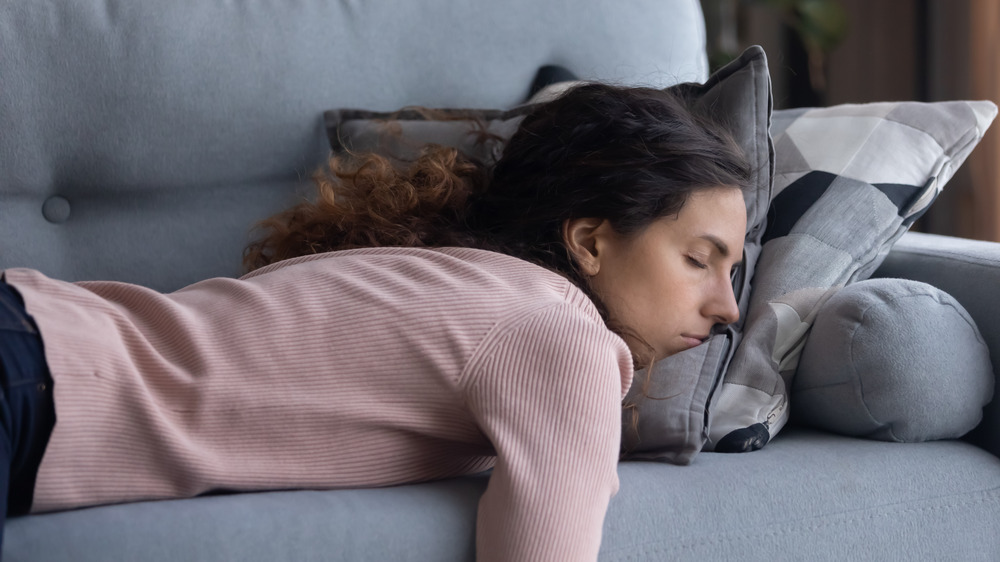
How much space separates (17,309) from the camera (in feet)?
2.40

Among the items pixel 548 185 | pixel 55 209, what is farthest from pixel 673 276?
pixel 55 209

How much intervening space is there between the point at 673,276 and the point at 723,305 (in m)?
0.07

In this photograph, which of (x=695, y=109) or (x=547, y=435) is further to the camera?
(x=695, y=109)

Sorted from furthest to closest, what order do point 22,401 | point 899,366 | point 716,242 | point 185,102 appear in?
point 185,102 < point 716,242 < point 899,366 < point 22,401

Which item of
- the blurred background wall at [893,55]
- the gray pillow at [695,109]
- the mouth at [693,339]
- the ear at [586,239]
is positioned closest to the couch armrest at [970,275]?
the gray pillow at [695,109]

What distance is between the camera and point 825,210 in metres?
1.15

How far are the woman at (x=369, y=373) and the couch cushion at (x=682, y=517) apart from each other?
0.04m

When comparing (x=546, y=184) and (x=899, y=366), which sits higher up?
(x=546, y=184)

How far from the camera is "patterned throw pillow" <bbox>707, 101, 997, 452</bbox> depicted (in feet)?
3.26

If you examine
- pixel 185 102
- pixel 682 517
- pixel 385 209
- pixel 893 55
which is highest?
pixel 185 102

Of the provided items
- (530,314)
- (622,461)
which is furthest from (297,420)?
(622,461)

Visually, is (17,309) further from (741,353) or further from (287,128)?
(741,353)

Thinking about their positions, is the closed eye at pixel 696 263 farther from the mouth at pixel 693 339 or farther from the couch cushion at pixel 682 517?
the couch cushion at pixel 682 517

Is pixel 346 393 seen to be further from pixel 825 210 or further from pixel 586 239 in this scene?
pixel 825 210
